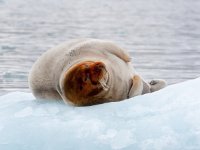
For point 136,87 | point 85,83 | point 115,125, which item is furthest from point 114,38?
point 115,125

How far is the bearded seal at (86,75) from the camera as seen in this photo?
3.88m

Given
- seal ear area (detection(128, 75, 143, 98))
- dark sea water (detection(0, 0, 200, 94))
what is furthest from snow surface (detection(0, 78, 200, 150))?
dark sea water (detection(0, 0, 200, 94))

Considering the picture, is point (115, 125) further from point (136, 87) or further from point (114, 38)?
point (114, 38)

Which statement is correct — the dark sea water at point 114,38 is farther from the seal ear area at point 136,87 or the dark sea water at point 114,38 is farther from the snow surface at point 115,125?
the snow surface at point 115,125

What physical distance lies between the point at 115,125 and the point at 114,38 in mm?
9340

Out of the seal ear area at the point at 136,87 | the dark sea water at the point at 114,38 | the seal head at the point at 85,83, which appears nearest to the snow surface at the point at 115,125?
the seal head at the point at 85,83

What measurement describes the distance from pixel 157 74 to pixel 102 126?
4.77 metres

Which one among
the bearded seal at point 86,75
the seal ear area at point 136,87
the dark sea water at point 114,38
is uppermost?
the bearded seal at point 86,75

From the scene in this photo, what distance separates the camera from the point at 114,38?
Result: 13031 millimetres

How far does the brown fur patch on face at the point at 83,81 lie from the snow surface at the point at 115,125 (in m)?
0.08

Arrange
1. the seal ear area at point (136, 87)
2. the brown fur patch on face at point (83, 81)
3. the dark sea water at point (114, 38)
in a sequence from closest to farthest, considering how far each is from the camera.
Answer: the brown fur patch on face at point (83, 81) → the seal ear area at point (136, 87) → the dark sea water at point (114, 38)

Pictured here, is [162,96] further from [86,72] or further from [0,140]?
[0,140]

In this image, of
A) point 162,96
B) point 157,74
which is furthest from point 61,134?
point 157,74

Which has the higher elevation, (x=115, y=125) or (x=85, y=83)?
(x=85, y=83)
